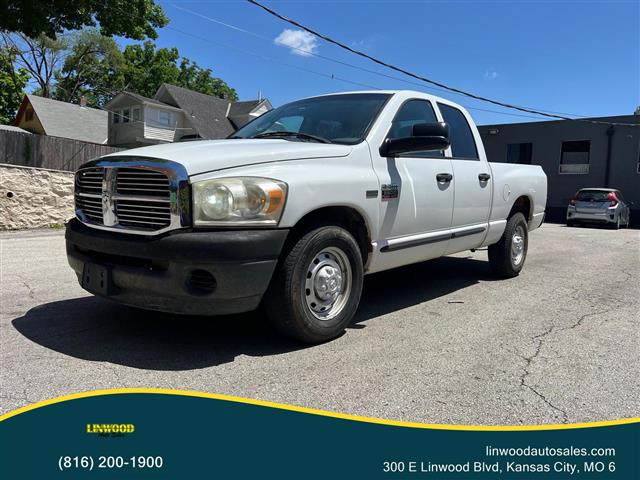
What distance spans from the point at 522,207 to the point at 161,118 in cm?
3347

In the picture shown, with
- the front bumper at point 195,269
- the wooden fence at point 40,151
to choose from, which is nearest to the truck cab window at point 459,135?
the front bumper at point 195,269

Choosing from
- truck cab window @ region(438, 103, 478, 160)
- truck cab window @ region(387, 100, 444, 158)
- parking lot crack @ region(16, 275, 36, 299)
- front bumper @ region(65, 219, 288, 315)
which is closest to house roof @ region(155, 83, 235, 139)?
parking lot crack @ region(16, 275, 36, 299)

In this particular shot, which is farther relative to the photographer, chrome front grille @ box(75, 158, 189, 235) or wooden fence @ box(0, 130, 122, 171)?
wooden fence @ box(0, 130, 122, 171)

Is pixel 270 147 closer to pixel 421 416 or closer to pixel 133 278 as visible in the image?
pixel 133 278

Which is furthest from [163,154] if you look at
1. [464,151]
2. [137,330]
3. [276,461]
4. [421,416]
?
[464,151]

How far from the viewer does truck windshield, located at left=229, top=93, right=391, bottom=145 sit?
426 cm

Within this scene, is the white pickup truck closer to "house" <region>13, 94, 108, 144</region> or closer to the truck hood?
the truck hood

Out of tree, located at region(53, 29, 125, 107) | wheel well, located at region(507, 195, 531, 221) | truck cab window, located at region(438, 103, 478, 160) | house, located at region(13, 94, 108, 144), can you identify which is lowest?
wheel well, located at region(507, 195, 531, 221)

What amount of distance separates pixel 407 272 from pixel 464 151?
6.41ft

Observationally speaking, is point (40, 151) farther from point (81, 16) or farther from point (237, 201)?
point (237, 201)

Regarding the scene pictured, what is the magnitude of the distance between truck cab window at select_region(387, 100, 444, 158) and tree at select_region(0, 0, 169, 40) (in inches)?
500

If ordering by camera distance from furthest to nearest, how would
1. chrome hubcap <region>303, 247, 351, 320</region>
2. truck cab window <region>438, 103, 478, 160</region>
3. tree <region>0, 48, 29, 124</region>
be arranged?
tree <region>0, 48, 29, 124</region> < truck cab window <region>438, 103, 478, 160</region> < chrome hubcap <region>303, 247, 351, 320</region>

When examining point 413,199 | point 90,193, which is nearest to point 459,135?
point 413,199

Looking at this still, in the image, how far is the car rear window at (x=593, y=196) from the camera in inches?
760
